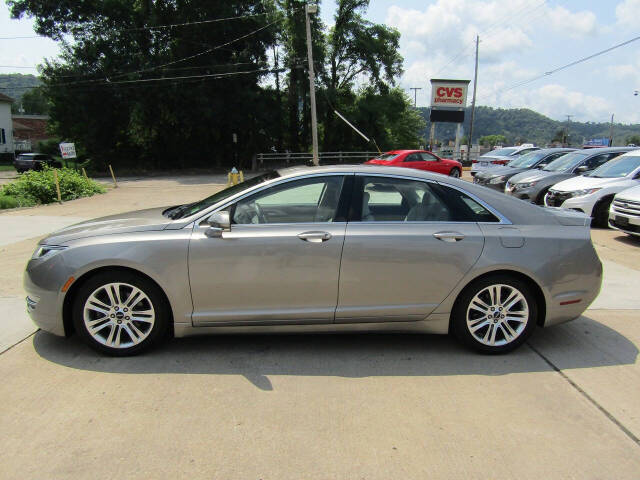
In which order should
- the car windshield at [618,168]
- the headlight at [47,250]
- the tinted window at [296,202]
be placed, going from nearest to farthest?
the headlight at [47,250]
the tinted window at [296,202]
the car windshield at [618,168]

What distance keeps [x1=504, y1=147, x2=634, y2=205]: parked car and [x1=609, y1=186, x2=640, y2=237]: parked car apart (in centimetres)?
317

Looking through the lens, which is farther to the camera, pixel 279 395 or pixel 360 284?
pixel 360 284

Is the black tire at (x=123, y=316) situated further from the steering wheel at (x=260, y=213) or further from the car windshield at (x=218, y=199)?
the steering wheel at (x=260, y=213)

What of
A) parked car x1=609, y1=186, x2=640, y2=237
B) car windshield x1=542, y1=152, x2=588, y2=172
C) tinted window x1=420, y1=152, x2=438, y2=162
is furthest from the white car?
tinted window x1=420, y1=152, x2=438, y2=162

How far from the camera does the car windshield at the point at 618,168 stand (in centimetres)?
999

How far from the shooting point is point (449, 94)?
109 feet

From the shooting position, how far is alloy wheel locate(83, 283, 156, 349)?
3.73m

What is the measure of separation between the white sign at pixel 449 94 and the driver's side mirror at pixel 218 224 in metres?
32.1

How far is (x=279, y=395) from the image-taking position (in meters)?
3.32

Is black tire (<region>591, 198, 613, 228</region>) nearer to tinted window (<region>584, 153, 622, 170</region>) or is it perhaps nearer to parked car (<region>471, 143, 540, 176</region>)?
tinted window (<region>584, 153, 622, 170</region>)

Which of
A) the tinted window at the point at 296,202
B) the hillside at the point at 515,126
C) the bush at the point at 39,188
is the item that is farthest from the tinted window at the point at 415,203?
the hillside at the point at 515,126

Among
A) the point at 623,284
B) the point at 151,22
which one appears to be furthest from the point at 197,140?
the point at 623,284

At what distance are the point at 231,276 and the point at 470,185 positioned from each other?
7.19ft

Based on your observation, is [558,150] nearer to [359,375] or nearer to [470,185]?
[470,185]
